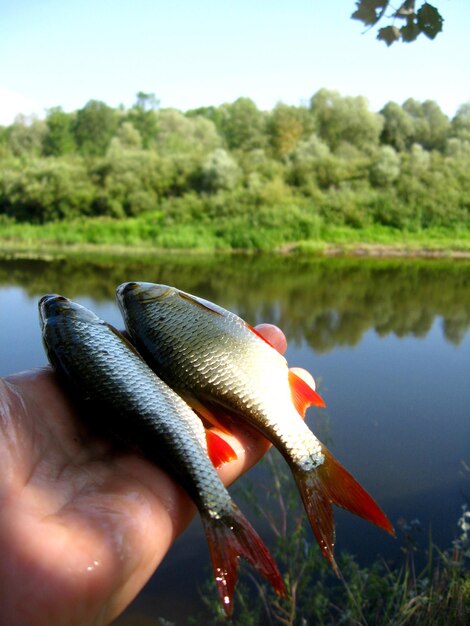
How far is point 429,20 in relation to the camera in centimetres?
264

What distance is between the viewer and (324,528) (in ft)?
5.55

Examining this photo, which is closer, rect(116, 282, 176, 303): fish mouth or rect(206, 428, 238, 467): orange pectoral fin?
rect(206, 428, 238, 467): orange pectoral fin

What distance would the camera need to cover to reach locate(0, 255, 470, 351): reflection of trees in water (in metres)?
11.5

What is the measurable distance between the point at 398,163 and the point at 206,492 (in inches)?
1097

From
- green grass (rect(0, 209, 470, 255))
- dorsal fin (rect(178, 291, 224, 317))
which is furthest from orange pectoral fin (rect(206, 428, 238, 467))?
green grass (rect(0, 209, 470, 255))

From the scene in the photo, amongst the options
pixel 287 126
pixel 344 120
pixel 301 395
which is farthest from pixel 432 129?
pixel 301 395

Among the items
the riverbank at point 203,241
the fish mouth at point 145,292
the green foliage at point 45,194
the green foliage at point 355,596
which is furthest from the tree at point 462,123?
the fish mouth at point 145,292

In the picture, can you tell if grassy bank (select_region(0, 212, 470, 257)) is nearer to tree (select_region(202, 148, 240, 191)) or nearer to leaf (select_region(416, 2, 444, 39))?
tree (select_region(202, 148, 240, 191))

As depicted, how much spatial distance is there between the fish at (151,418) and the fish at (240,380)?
0.12 m

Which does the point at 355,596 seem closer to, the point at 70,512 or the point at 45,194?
the point at 70,512

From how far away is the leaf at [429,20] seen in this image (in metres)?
2.60

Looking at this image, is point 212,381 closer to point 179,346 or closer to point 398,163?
point 179,346

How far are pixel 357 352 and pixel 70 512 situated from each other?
8.59 metres

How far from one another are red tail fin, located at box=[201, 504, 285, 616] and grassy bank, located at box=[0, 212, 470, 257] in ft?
63.0
